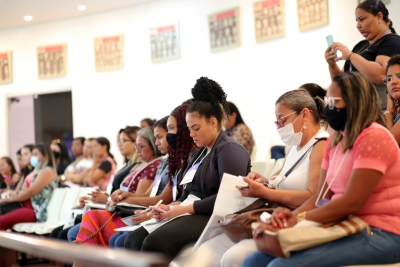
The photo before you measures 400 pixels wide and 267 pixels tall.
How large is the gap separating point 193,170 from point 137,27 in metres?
6.97

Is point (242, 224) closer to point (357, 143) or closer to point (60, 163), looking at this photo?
point (357, 143)

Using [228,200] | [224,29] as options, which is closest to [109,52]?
[224,29]

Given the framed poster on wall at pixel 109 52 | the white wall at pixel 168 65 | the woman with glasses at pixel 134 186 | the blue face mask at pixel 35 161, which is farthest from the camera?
the framed poster on wall at pixel 109 52

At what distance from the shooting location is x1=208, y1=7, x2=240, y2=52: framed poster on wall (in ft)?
29.2

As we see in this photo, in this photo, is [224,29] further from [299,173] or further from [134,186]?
[299,173]

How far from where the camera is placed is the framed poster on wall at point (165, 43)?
991cm

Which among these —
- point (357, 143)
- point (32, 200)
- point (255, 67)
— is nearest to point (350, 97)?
point (357, 143)

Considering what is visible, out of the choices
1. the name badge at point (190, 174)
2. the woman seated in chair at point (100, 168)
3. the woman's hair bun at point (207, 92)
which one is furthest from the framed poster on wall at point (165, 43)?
the name badge at point (190, 174)

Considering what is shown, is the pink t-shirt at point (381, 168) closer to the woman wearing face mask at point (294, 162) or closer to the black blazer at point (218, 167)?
the woman wearing face mask at point (294, 162)

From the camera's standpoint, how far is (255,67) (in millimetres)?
8742

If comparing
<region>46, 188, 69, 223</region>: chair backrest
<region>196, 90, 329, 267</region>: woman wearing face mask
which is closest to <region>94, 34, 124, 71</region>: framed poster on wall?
<region>46, 188, 69, 223</region>: chair backrest

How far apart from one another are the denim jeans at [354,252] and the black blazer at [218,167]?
3.93 feet

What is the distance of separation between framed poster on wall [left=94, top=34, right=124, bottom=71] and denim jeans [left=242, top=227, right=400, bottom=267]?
28.6 ft

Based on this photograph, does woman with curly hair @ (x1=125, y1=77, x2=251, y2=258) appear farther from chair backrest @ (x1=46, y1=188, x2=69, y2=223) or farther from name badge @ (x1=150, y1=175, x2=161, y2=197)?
chair backrest @ (x1=46, y1=188, x2=69, y2=223)
